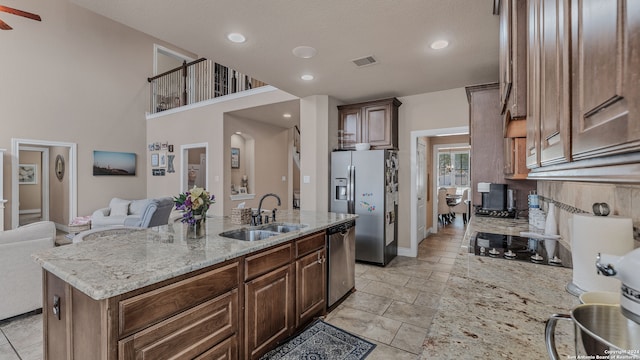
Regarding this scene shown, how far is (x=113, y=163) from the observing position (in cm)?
734

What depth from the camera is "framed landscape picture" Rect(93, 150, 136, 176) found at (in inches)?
279

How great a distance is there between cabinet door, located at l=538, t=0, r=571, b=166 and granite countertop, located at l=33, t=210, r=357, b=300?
1.55 meters

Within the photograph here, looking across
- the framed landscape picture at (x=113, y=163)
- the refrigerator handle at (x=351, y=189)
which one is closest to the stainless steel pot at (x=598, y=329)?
the refrigerator handle at (x=351, y=189)

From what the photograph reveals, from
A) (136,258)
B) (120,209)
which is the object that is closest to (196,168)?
(120,209)

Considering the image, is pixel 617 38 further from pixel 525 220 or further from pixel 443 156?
pixel 443 156

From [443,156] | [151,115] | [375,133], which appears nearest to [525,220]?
[375,133]

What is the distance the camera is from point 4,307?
2.46m

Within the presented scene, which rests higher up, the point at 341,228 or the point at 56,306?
the point at 341,228

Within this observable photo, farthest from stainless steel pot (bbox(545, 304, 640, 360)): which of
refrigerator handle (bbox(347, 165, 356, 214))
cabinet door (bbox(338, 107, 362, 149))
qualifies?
cabinet door (bbox(338, 107, 362, 149))

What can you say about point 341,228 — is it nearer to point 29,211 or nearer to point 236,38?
point 236,38

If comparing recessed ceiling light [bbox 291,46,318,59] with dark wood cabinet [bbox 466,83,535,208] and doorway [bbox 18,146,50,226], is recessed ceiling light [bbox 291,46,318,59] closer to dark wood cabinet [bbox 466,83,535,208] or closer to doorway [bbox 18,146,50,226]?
dark wood cabinet [bbox 466,83,535,208]

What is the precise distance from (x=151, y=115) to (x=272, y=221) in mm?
6866

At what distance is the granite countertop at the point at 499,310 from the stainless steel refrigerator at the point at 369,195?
2.63 m

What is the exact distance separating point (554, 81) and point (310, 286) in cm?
228
